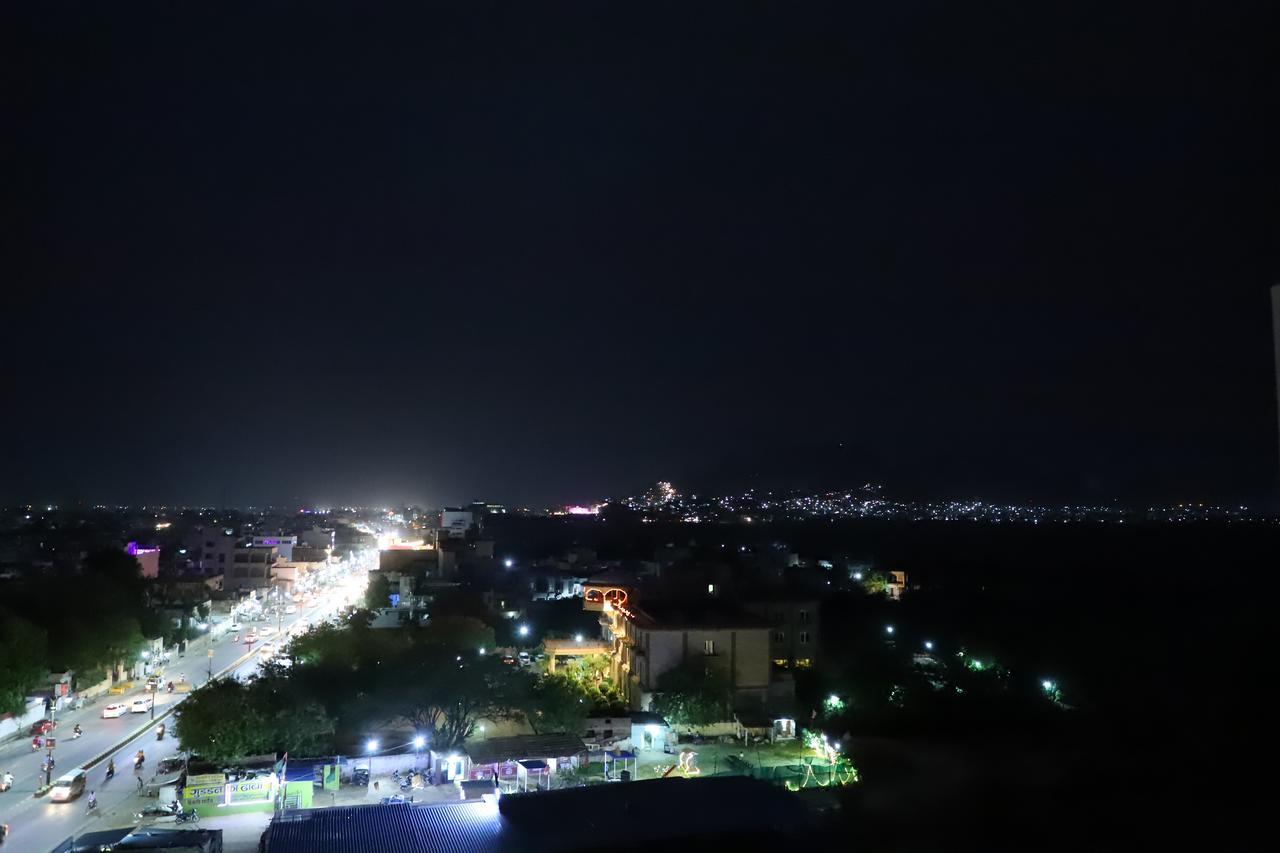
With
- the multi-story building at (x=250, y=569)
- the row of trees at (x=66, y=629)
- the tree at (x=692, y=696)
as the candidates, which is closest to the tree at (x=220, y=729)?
the row of trees at (x=66, y=629)

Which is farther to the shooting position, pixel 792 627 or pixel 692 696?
pixel 792 627

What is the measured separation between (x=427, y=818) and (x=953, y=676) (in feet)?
26.1

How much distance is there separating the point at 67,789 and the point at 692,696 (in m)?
6.80

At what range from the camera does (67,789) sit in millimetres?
8203

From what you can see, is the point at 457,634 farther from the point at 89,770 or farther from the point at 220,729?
the point at 89,770

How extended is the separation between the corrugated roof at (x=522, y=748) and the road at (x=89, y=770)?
308 cm

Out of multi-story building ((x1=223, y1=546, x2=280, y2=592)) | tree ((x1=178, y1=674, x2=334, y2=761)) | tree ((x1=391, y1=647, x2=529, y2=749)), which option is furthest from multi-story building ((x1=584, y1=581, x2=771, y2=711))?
multi-story building ((x1=223, y1=546, x2=280, y2=592))

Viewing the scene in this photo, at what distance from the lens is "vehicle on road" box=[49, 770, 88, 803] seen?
26.8 ft

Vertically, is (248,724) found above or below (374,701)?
above

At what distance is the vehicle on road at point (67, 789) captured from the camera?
816cm

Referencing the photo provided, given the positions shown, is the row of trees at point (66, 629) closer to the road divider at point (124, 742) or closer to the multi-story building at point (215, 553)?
the road divider at point (124, 742)

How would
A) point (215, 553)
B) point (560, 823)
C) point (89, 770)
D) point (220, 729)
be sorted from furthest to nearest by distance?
point (215, 553)
point (89, 770)
point (220, 729)
point (560, 823)

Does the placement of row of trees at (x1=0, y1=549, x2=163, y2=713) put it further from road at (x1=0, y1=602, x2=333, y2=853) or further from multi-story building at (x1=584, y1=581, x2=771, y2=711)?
multi-story building at (x1=584, y1=581, x2=771, y2=711)

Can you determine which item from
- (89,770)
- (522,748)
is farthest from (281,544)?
(522,748)
